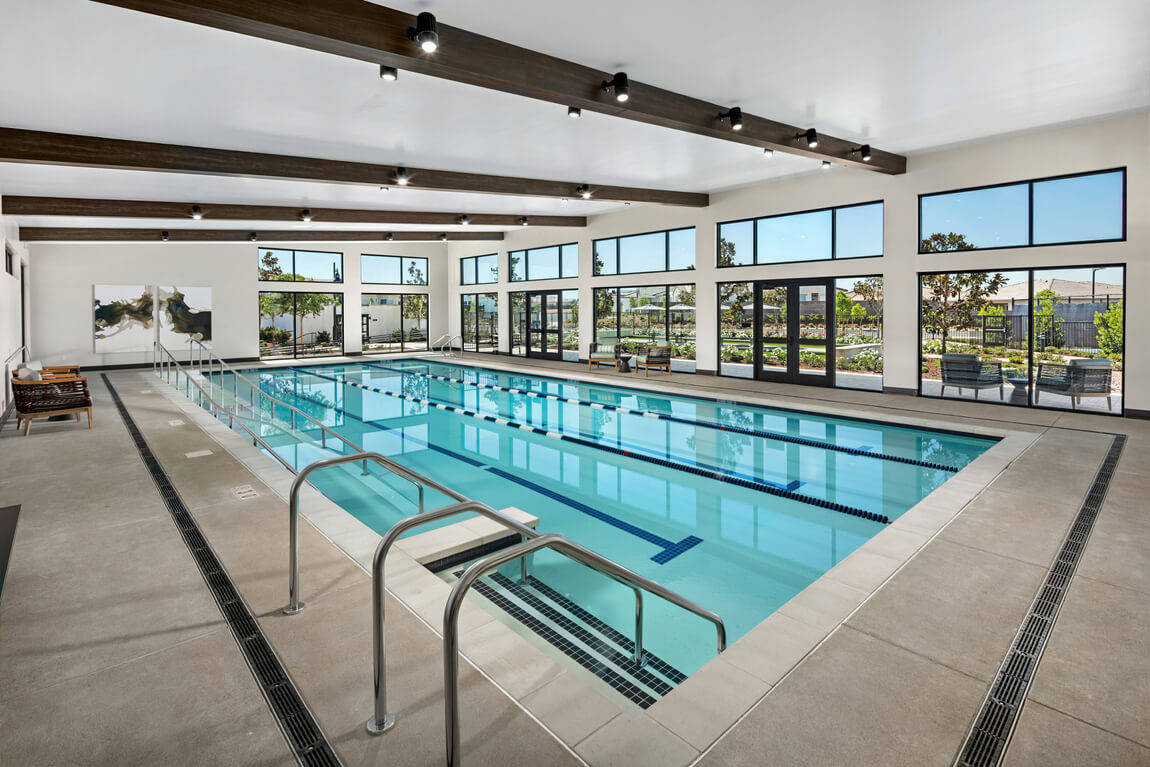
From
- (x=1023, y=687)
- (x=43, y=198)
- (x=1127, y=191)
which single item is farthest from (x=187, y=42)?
(x=1127, y=191)

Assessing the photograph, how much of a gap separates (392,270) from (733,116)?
14.4 m

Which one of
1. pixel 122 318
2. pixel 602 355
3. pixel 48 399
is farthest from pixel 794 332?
pixel 122 318

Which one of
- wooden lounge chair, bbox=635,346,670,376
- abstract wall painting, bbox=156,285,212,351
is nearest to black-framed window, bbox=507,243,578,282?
wooden lounge chair, bbox=635,346,670,376

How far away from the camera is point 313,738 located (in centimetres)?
191

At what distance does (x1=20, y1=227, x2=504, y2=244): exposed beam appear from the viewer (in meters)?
11.5

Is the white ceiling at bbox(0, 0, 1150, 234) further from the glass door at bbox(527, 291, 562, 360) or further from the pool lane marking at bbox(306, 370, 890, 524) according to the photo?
the glass door at bbox(527, 291, 562, 360)

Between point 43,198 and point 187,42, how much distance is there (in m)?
6.78

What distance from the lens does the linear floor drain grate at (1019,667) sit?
1.89 m

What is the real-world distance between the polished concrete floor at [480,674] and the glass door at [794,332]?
636 centimetres

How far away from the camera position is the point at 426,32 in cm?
376

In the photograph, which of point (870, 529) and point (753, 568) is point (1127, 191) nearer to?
point (870, 529)

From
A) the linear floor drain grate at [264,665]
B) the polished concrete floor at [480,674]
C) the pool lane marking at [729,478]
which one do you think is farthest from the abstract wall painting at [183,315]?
the linear floor drain grate at [264,665]

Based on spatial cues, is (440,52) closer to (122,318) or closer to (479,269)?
(122,318)

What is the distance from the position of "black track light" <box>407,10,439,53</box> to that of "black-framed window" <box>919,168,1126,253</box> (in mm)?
7745
